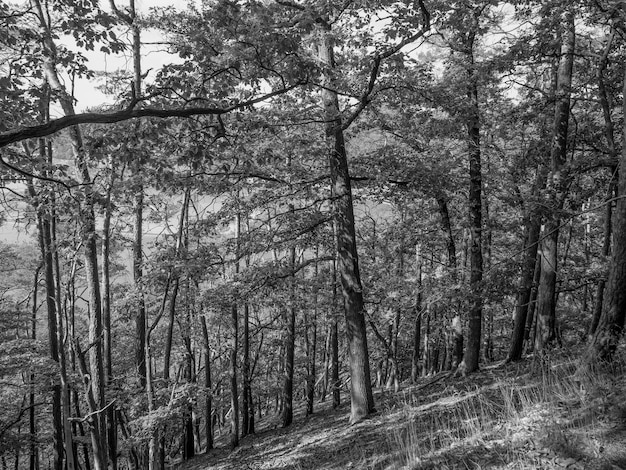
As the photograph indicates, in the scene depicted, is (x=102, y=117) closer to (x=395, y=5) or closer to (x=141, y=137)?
(x=141, y=137)

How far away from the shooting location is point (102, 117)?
11.1 feet

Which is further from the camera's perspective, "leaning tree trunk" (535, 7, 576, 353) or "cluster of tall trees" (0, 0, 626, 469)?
"leaning tree trunk" (535, 7, 576, 353)

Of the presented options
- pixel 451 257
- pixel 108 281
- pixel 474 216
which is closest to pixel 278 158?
pixel 108 281

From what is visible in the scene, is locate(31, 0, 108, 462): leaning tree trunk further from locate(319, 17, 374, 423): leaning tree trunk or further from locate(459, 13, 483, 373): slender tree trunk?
locate(459, 13, 483, 373): slender tree trunk

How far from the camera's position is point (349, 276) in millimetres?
8656

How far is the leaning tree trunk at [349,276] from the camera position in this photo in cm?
858

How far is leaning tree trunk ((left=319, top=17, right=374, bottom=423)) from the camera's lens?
8578mm

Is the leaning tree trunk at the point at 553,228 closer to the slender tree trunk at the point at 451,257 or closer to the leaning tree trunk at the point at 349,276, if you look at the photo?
the slender tree trunk at the point at 451,257

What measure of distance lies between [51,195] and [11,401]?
1228 cm

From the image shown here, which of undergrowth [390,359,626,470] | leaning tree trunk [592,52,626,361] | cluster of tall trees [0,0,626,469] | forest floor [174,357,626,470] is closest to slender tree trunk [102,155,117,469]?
cluster of tall trees [0,0,626,469]

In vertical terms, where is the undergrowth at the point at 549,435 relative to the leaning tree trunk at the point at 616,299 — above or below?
below

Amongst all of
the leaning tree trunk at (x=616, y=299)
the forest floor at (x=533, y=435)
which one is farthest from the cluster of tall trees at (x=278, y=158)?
the forest floor at (x=533, y=435)

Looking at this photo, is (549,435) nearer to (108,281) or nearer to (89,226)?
(89,226)

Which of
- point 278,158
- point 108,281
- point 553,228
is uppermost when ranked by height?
point 278,158
